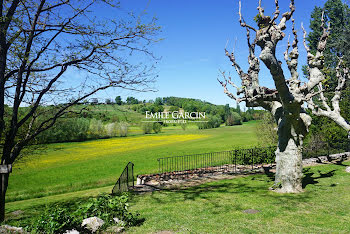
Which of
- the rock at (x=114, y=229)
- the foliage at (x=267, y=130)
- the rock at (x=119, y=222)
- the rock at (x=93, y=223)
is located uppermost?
the foliage at (x=267, y=130)

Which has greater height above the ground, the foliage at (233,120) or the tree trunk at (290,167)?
the foliage at (233,120)

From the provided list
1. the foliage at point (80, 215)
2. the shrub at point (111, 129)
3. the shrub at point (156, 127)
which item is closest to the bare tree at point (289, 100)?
the foliage at point (80, 215)

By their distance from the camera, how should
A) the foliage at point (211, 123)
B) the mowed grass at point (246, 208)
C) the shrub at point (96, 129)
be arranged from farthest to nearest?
1. the foliage at point (211, 123)
2. the shrub at point (96, 129)
3. the mowed grass at point (246, 208)

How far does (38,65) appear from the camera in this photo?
872 cm

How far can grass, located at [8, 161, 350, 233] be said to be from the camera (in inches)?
264

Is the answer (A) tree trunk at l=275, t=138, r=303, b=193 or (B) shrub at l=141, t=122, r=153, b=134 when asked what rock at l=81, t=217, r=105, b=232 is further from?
(B) shrub at l=141, t=122, r=153, b=134

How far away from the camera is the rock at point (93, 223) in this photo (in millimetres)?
6012

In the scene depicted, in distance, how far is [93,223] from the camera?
6.14 metres

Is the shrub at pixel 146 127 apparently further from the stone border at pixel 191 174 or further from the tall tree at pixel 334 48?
the stone border at pixel 191 174

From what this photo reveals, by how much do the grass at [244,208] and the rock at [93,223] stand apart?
2.75 feet

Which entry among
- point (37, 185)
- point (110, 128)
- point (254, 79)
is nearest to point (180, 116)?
point (110, 128)

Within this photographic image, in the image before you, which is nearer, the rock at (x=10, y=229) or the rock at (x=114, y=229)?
the rock at (x=10, y=229)

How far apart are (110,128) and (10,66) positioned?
5311 cm

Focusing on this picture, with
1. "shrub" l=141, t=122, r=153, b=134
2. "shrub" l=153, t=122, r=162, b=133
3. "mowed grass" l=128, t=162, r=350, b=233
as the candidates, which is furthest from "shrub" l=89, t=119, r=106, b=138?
"mowed grass" l=128, t=162, r=350, b=233
